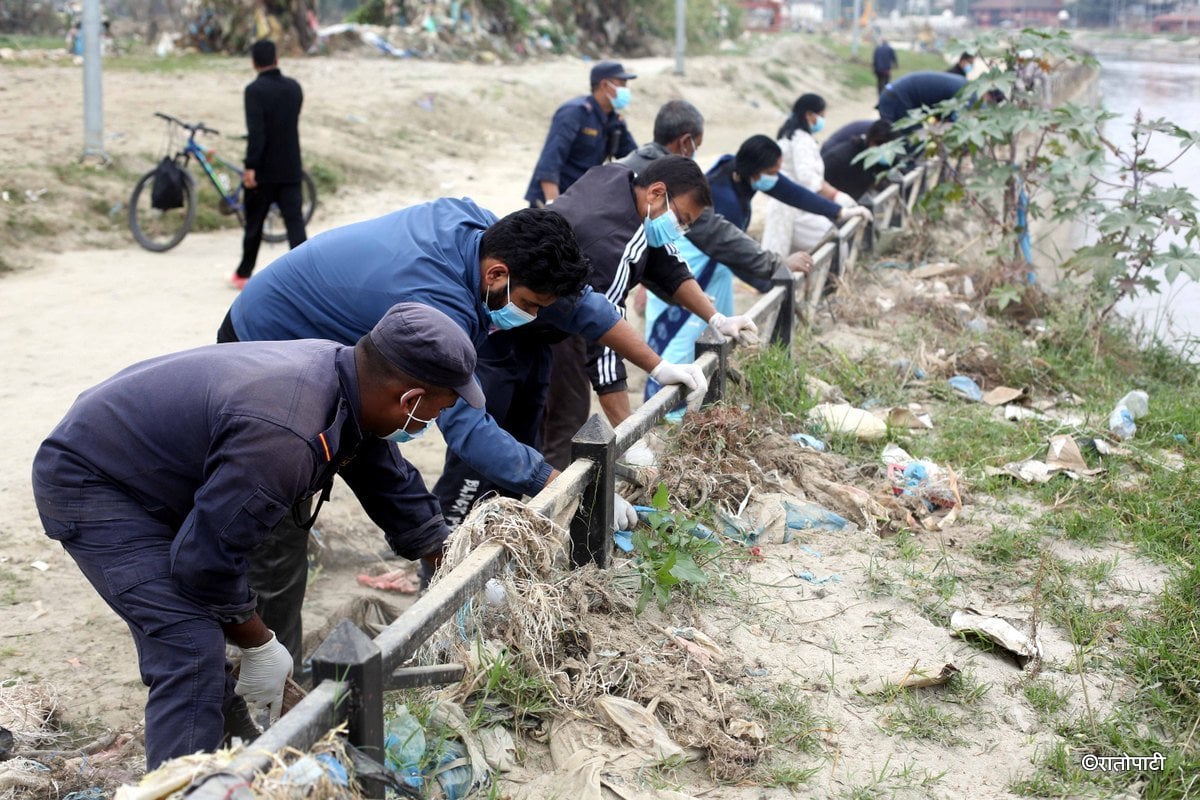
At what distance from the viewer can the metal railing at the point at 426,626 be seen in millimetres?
1924

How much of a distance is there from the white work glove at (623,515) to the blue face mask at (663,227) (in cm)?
119

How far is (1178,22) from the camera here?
48.6 metres

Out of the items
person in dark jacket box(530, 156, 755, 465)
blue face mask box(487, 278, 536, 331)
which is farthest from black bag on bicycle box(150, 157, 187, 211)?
blue face mask box(487, 278, 536, 331)

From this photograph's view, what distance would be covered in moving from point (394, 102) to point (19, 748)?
11.5 m

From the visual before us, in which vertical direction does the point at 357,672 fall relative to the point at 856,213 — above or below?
below

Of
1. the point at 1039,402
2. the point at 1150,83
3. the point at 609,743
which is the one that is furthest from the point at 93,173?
the point at 1150,83

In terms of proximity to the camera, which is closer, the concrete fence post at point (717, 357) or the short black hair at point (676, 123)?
the concrete fence post at point (717, 357)

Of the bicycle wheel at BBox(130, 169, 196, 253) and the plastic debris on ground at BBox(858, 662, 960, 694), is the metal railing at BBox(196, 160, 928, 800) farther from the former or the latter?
the bicycle wheel at BBox(130, 169, 196, 253)

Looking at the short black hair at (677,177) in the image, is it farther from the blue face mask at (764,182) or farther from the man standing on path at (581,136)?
the man standing on path at (581,136)

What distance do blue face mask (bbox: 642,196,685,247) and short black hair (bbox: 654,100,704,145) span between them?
1203 mm

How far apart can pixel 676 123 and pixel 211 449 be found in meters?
3.55

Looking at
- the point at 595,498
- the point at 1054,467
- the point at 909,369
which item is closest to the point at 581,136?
the point at 909,369

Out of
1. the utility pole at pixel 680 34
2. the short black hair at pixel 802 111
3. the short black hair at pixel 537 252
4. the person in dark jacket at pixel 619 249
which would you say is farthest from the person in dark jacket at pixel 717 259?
the utility pole at pixel 680 34

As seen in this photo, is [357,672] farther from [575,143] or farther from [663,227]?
[575,143]
